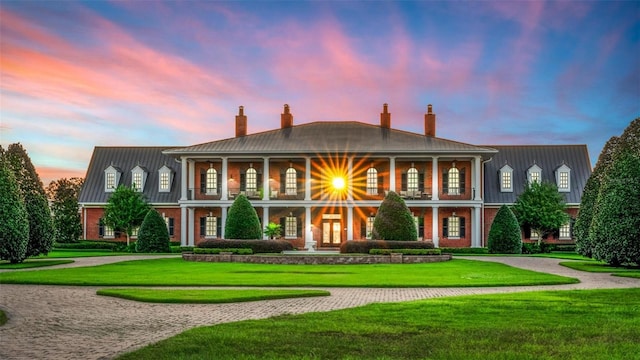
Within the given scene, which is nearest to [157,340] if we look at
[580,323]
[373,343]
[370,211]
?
[373,343]

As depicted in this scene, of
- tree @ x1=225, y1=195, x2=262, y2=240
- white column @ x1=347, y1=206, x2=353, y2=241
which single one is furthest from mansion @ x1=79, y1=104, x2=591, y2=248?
tree @ x1=225, y1=195, x2=262, y2=240

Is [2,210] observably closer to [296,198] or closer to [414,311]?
[414,311]

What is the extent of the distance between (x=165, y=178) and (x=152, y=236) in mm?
13161

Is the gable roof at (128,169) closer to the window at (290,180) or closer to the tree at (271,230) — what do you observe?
the window at (290,180)

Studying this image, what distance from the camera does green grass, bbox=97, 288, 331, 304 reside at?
17203 mm

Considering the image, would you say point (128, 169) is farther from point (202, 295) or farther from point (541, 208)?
point (202, 295)

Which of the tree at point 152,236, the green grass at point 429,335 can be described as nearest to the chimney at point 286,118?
the tree at point 152,236

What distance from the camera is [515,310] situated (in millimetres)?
14938

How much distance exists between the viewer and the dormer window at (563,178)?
2207 inches

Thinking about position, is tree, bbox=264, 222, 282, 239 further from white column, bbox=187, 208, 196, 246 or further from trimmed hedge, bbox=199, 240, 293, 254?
trimmed hedge, bbox=199, 240, 293, 254

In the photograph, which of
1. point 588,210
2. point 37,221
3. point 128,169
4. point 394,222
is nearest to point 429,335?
point 588,210

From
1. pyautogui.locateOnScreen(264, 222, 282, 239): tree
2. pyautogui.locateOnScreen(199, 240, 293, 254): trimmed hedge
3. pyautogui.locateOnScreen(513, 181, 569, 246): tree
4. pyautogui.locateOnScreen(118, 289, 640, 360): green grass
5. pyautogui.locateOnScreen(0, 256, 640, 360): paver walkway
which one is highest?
pyautogui.locateOnScreen(513, 181, 569, 246): tree

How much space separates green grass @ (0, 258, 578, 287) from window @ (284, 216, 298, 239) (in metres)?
24.0

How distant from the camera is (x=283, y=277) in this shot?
25.0 m
